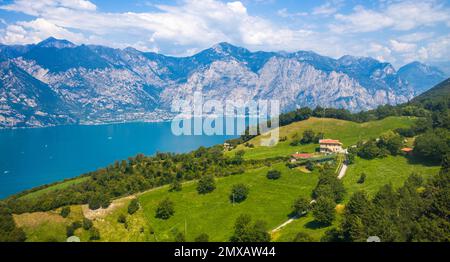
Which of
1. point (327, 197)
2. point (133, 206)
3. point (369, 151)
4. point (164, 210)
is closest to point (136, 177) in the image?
point (133, 206)

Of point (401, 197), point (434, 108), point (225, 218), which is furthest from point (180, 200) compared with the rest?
point (434, 108)

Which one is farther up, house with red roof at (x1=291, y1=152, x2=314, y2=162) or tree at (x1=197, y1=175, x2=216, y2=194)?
house with red roof at (x1=291, y1=152, x2=314, y2=162)

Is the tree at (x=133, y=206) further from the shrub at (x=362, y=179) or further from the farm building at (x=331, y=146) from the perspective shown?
the farm building at (x=331, y=146)

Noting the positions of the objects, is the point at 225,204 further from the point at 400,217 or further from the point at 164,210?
the point at 400,217

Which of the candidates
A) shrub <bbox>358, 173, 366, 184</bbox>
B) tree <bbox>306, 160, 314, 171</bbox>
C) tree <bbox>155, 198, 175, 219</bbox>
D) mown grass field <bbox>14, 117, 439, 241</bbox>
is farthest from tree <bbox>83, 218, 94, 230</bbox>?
shrub <bbox>358, 173, 366, 184</bbox>

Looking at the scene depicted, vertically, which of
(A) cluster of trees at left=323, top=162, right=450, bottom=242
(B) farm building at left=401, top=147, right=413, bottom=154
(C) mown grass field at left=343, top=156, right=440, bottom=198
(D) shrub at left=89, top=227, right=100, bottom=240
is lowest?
(D) shrub at left=89, top=227, right=100, bottom=240

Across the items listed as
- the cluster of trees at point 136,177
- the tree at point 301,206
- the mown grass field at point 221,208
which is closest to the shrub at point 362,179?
the mown grass field at point 221,208

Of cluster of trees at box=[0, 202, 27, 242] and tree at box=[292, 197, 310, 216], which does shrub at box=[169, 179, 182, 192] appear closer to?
tree at box=[292, 197, 310, 216]
